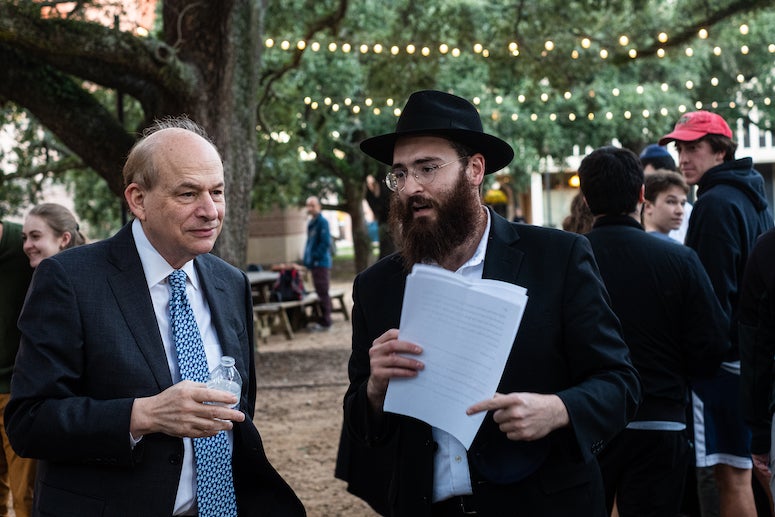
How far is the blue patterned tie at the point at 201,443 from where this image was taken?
3115mm

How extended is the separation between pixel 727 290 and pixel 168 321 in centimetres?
335

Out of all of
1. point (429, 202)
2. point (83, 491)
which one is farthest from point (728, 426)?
point (83, 491)

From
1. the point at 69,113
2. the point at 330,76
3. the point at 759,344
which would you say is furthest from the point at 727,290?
the point at 330,76

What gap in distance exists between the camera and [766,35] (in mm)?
28219

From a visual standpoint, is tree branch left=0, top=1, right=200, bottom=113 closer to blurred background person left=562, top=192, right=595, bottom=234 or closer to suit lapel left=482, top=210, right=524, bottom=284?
blurred background person left=562, top=192, right=595, bottom=234

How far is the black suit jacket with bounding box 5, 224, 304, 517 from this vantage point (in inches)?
114

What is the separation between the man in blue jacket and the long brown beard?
46.9 feet

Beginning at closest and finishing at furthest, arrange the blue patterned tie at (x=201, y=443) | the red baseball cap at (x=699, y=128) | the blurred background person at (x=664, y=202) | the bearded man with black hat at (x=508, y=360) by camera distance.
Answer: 1. the bearded man with black hat at (x=508, y=360)
2. the blue patterned tie at (x=201, y=443)
3. the red baseball cap at (x=699, y=128)
4. the blurred background person at (x=664, y=202)

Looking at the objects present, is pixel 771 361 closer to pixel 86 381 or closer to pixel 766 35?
pixel 86 381

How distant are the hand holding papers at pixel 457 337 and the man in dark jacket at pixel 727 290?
2.82 metres

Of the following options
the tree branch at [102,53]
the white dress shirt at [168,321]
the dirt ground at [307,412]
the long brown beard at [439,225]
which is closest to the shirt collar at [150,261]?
the white dress shirt at [168,321]

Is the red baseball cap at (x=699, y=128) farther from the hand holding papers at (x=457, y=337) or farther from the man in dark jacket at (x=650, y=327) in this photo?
the hand holding papers at (x=457, y=337)

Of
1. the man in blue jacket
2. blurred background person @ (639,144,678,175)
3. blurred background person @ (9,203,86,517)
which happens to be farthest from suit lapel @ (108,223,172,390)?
the man in blue jacket

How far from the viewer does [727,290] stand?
5.36 metres
